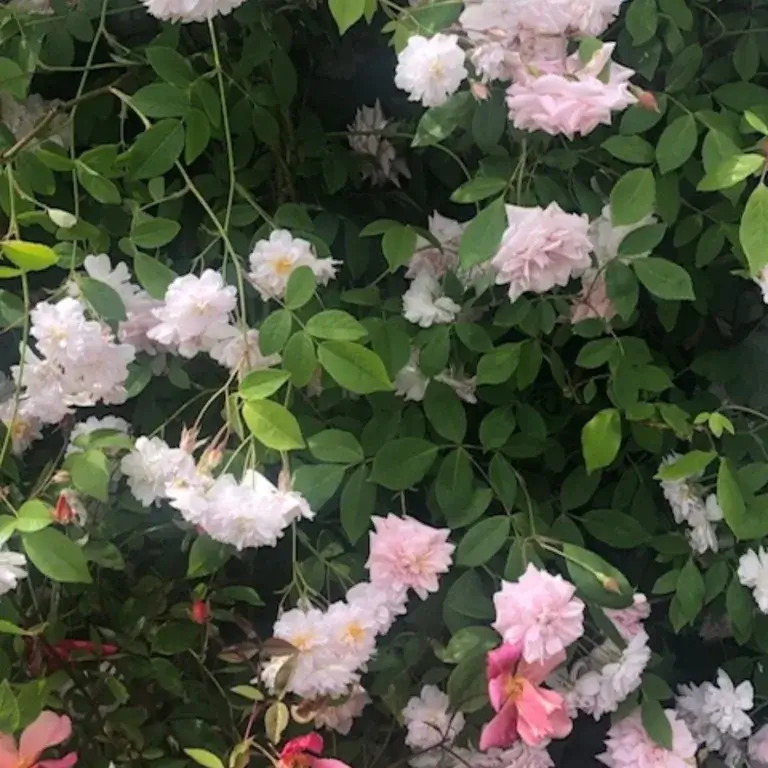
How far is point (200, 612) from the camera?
79 cm

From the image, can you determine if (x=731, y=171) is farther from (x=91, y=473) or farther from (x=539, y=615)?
(x=91, y=473)

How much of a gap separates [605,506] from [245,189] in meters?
0.45

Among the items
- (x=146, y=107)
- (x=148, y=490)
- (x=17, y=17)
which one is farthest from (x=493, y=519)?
(x=17, y=17)

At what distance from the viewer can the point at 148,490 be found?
77 cm

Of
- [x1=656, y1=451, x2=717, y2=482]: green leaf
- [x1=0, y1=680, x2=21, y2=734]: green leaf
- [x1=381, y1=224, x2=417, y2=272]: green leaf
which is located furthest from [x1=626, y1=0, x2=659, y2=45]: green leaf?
[x1=0, y1=680, x2=21, y2=734]: green leaf

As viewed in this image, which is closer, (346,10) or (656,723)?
(346,10)

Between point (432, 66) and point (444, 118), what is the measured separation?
7cm

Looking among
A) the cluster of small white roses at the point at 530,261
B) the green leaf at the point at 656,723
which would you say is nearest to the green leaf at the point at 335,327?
the cluster of small white roses at the point at 530,261

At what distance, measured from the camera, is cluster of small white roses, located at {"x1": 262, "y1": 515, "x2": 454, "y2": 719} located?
0.75m

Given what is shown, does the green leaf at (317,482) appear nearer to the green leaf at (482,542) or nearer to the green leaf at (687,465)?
the green leaf at (482,542)

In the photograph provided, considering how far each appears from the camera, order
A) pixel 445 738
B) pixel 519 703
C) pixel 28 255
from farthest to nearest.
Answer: pixel 445 738 → pixel 519 703 → pixel 28 255

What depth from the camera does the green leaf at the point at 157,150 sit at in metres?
0.77

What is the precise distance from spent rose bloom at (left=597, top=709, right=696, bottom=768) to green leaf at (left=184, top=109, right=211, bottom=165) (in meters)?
0.61

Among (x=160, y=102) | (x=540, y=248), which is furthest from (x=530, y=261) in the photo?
(x=160, y=102)
